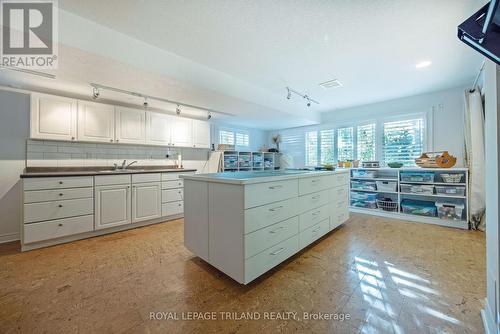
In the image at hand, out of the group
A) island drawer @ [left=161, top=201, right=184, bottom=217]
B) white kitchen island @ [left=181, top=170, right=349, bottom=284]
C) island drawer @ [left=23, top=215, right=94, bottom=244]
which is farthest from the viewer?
island drawer @ [left=161, top=201, right=184, bottom=217]

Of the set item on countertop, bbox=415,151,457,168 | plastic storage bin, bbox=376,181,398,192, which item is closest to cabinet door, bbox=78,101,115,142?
plastic storage bin, bbox=376,181,398,192

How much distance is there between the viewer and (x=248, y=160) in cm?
518

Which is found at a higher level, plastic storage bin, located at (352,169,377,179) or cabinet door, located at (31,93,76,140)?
cabinet door, located at (31,93,76,140)

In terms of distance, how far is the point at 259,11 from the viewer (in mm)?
1631

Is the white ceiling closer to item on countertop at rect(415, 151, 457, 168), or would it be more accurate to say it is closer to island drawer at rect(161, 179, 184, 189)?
item on countertop at rect(415, 151, 457, 168)

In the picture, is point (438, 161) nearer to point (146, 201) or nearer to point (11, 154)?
point (146, 201)

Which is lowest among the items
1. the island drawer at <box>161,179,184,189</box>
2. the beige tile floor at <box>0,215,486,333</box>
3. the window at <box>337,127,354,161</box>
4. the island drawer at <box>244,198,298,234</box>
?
the beige tile floor at <box>0,215,486,333</box>

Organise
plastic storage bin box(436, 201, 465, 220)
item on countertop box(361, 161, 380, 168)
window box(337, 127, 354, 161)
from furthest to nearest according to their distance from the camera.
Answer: window box(337, 127, 354, 161)
item on countertop box(361, 161, 380, 168)
plastic storage bin box(436, 201, 465, 220)

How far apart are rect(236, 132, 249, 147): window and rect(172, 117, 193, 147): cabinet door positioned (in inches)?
64.9

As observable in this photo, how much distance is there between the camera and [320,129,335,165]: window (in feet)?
16.2

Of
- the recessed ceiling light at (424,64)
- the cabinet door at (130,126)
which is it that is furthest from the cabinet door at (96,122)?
the recessed ceiling light at (424,64)

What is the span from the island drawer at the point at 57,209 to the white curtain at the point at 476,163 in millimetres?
5680

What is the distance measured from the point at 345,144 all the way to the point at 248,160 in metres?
2.46

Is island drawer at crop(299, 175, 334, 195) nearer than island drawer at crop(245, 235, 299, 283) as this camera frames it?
No
